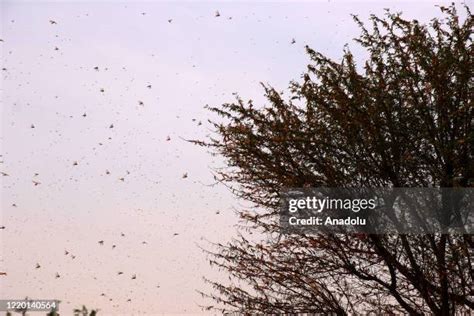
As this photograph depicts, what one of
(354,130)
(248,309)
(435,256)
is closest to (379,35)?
(354,130)

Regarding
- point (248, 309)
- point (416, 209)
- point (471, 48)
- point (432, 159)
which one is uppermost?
point (471, 48)

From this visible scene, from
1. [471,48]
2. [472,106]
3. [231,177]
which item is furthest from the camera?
[231,177]

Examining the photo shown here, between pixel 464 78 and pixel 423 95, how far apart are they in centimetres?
68

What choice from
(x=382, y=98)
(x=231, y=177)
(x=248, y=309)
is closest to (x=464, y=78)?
(x=382, y=98)

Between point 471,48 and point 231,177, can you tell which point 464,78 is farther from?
point 231,177

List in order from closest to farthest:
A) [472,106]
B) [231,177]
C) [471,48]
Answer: [472,106]
[471,48]
[231,177]

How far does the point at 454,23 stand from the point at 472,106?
1.97m

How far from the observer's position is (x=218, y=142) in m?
12.0

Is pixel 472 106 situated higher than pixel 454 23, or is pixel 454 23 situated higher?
pixel 454 23

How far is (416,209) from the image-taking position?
10039 mm

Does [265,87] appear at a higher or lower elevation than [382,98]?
higher

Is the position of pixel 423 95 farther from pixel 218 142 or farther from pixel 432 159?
pixel 218 142

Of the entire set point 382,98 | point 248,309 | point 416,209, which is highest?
point 382,98

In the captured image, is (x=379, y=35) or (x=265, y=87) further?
(x=265, y=87)
